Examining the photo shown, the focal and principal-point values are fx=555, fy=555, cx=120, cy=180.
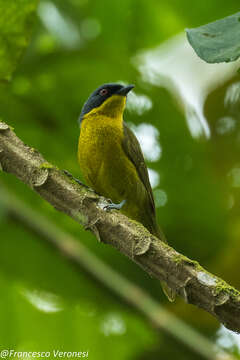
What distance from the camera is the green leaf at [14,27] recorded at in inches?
112

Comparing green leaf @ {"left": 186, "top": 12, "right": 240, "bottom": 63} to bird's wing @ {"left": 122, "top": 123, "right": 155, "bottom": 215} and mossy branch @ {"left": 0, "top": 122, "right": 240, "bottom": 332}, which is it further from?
bird's wing @ {"left": 122, "top": 123, "right": 155, "bottom": 215}

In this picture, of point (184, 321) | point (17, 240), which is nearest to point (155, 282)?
point (184, 321)

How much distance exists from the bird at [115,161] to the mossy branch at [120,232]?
160 centimetres

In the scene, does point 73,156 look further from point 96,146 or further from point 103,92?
point 103,92

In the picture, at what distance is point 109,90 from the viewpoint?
4.24 m

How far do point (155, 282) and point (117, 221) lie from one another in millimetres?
1641

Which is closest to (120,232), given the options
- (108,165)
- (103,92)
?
(108,165)

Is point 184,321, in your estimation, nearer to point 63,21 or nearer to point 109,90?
point 109,90

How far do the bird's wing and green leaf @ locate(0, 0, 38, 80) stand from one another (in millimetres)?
1450

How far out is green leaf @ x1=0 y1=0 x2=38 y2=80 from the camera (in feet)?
9.30

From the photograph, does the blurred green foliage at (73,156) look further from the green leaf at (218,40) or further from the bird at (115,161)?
the green leaf at (218,40)

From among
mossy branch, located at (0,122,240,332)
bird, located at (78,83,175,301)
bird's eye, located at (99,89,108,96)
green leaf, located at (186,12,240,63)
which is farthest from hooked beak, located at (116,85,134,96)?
green leaf, located at (186,12,240,63)

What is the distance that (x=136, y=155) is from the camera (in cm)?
413

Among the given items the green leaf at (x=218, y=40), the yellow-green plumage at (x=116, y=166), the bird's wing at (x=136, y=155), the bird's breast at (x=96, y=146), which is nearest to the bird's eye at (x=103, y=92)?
the yellow-green plumage at (x=116, y=166)
